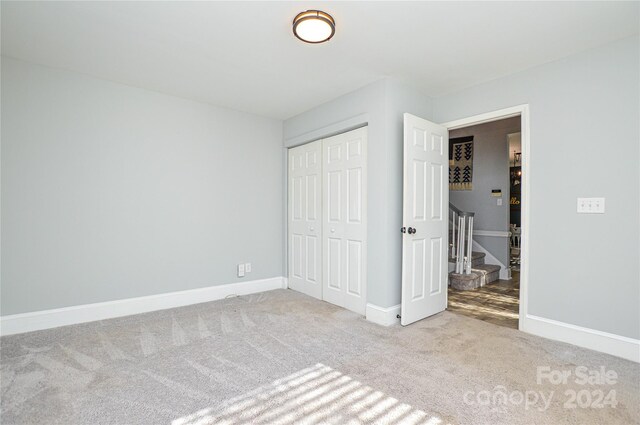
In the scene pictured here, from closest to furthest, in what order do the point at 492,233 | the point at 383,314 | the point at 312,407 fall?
the point at 312,407
the point at 383,314
the point at 492,233

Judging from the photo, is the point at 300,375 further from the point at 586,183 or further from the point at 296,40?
the point at 586,183

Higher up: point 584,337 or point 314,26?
point 314,26

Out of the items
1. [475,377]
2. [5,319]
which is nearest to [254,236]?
[5,319]

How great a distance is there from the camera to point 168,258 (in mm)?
3477

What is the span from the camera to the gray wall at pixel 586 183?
89.5 inches

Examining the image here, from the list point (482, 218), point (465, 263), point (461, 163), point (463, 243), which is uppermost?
point (461, 163)

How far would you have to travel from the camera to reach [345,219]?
3498 mm

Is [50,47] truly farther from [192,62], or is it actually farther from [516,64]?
[516,64]

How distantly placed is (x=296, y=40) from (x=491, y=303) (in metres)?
3.52

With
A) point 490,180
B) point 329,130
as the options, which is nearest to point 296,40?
point 329,130

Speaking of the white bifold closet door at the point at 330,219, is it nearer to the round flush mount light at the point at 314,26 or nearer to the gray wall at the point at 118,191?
the gray wall at the point at 118,191

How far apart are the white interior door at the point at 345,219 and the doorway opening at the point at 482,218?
126 centimetres

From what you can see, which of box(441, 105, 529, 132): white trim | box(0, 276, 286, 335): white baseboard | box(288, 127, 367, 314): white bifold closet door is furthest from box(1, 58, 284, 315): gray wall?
box(441, 105, 529, 132): white trim

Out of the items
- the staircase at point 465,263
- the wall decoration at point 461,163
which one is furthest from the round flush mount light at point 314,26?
the wall decoration at point 461,163
